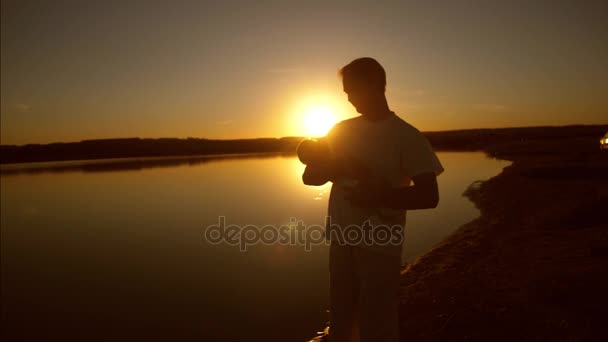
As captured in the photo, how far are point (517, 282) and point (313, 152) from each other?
16.7 ft

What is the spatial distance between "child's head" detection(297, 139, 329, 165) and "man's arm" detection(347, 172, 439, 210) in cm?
32

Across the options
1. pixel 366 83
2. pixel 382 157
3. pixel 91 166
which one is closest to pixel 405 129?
pixel 382 157

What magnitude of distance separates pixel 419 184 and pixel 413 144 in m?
0.21

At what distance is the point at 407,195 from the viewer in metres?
1.78

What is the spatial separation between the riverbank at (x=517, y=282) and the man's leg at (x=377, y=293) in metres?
2.80

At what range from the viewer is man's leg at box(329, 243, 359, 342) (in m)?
2.11

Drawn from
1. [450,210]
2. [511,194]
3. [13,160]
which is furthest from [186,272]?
[13,160]

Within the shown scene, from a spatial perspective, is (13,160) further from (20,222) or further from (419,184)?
(419,184)

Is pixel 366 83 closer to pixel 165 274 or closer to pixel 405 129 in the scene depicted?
pixel 405 129

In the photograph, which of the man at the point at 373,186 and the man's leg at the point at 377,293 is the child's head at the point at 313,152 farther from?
the man's leg at the point at 377,293

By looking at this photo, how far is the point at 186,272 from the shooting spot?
10.5 meters

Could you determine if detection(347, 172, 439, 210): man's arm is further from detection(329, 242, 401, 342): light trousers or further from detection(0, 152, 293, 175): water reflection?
detection(0, 152, 293, 175): water reflection

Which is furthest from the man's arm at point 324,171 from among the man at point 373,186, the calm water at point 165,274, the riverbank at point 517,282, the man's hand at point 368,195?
the calm water at point 165,274

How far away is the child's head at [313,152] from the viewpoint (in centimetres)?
203
